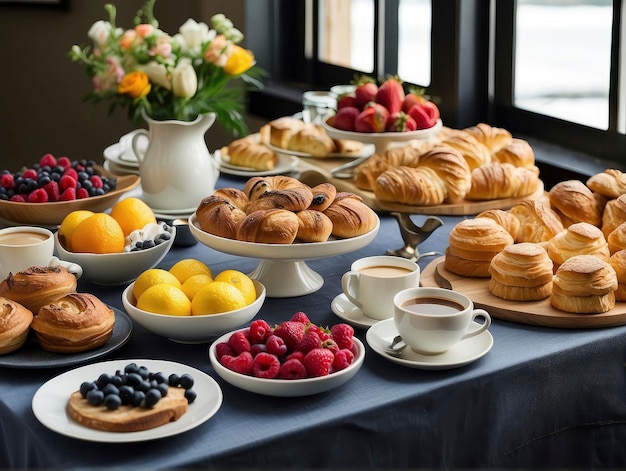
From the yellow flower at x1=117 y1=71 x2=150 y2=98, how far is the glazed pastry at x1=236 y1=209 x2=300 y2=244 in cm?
65

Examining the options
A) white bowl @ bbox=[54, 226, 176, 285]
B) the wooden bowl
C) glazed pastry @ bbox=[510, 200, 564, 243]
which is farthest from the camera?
the wooden bowl

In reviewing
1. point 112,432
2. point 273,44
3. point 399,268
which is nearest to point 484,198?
point 399,268

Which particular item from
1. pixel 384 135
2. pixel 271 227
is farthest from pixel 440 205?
pixel 271 227

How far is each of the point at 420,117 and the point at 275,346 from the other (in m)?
1.20

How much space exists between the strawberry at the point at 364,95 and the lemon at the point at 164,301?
110 cm

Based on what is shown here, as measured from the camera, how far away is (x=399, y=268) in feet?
5.23

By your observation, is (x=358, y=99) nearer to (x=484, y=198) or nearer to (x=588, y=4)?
(x=484, y=198)

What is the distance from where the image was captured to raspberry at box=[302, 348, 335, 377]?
1.26m

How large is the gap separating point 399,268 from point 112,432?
627 mm

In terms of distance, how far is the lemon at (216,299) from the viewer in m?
1.43

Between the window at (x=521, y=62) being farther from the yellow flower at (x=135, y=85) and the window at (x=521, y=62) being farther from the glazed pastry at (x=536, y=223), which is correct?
the yellow flower at (x=135, y=85)

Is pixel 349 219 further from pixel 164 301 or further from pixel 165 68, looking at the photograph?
pixel 165 68

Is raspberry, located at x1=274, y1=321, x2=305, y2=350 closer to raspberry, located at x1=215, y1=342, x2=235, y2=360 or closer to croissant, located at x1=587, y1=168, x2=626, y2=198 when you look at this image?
raspberry, located at x1=215, y1=342, x2=235, y2=360

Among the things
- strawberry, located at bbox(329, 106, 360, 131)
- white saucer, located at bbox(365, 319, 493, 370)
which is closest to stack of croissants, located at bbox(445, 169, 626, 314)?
white saucer, located at bbox(365, 319, 493, 370)
